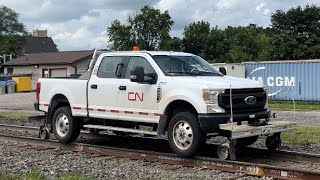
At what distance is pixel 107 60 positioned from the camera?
11344mm

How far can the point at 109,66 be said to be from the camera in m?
11.2

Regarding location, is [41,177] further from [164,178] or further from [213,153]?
[213,153]

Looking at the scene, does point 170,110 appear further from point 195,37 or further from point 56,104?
point 195,37

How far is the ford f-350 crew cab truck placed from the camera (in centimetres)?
915

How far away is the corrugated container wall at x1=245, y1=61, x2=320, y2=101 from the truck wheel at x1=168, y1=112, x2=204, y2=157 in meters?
25.0

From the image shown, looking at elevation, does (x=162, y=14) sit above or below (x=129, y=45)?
above

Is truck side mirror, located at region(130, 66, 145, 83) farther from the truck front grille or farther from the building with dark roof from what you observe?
the building with dark roof

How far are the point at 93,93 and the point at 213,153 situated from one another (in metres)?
2.92

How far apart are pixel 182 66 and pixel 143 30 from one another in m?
77.0

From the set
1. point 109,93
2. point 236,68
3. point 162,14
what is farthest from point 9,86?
point 109,93

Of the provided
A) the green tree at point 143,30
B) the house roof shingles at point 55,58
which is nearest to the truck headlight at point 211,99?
the house roof shingles at point 55,58

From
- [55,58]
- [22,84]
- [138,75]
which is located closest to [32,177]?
[138,75]

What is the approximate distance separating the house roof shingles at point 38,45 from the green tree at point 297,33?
6465 centimetres

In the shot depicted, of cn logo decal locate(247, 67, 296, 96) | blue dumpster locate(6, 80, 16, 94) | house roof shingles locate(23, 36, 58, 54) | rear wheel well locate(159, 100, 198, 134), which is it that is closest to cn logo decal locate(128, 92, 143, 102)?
rear wheel well locate(159, 100, 198, 134)
